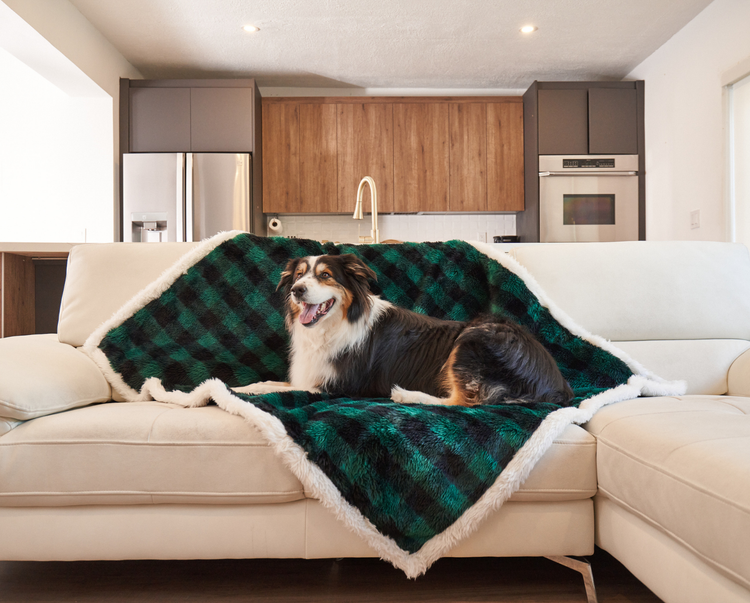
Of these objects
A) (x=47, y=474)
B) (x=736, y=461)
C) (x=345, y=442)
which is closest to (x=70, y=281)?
(x=47, y=474)

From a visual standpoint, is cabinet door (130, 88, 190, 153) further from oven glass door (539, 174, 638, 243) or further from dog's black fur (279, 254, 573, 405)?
dog's black fur (279, 254, 573, 405)

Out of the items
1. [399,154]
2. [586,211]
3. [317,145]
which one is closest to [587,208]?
[586,211]

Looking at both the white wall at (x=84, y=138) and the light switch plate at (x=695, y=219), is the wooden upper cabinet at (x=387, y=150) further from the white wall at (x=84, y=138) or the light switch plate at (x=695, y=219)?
the light switch plate at (x=695, y=219)

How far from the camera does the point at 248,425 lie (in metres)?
1.32

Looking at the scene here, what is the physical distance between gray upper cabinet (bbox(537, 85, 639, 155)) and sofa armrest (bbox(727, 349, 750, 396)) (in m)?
3.70

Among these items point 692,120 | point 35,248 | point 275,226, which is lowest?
point 35,248

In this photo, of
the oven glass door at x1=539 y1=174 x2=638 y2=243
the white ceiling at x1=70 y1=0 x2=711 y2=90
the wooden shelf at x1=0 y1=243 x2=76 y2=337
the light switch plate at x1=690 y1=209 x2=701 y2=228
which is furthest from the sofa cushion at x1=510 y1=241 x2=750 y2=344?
the oven glass door at x1=539 y1=174 x2=638 y2=243

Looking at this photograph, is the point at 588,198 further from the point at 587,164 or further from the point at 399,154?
the point at 399,154

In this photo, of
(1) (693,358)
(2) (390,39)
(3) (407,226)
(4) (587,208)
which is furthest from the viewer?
(3) (407,226)

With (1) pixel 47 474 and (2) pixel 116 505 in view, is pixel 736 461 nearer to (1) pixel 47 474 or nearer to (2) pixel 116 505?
(2) pixel 116 505

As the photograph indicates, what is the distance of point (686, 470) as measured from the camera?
101 centimetres

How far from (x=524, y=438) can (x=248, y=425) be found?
0.67 metres

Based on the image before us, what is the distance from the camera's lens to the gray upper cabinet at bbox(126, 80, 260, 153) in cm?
505

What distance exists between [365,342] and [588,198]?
4166mm
